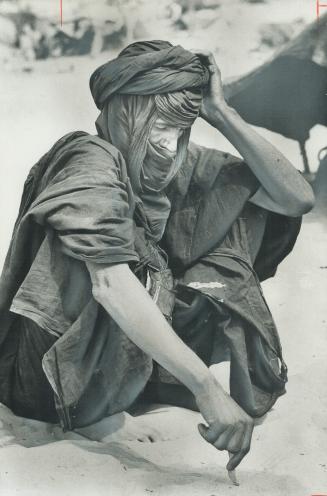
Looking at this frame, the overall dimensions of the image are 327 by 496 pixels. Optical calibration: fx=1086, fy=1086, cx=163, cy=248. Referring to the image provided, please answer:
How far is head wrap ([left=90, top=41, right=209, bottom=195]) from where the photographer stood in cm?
242

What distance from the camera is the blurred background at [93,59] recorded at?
2.65 m

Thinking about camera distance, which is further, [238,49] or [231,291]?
[238,49]

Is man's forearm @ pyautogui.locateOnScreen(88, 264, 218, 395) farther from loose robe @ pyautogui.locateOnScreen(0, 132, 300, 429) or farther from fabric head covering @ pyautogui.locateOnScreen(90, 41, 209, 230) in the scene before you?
fabric head covering @ pyautogui.locateOnScreen(90, 41, 209, 230)

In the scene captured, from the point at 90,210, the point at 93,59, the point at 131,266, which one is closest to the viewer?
the point at 90,210

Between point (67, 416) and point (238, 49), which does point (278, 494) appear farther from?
point (238, 49)

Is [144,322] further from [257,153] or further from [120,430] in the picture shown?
[257,153]

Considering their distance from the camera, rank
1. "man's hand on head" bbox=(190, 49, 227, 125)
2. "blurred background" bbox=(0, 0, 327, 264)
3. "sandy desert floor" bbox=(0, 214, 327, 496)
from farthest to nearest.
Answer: "blurred background" bbox=(0, 0, 327, 264)
"man's hand on head" bbox=(190, 49, 227, 125)
"sandy desert floor" bbox=(0, 214, 327, 496)

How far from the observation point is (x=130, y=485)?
2.39m

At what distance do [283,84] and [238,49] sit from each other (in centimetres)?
15

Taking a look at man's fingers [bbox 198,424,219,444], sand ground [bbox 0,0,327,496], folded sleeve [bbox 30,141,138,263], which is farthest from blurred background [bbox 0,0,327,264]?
man's fingers [bbox 198,424,219,444]

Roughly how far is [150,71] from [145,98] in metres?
0.06

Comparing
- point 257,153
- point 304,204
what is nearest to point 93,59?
point 257,153

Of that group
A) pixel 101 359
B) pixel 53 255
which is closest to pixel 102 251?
pixel 53 255

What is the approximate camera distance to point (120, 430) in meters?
2.49
